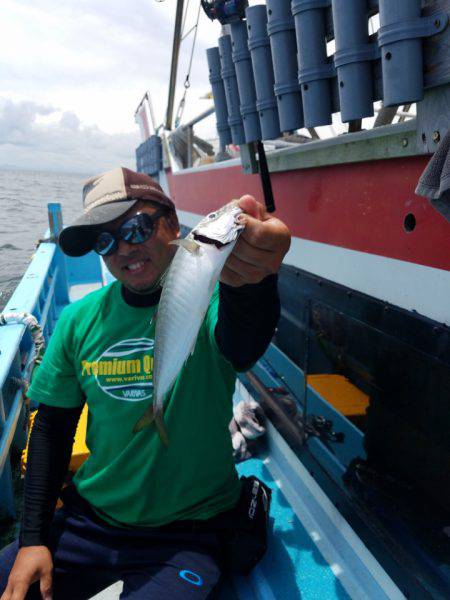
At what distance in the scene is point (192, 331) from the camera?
4.49 ft

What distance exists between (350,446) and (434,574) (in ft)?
2.77

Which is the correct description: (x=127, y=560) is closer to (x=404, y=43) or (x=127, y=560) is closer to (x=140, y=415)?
(x=140, y=415)

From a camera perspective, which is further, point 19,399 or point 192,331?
point 19,399

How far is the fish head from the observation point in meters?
1.25

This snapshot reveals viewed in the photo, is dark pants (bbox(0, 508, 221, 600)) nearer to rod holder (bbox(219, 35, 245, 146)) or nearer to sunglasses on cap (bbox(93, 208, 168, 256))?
sunglasses on cap (bbox(93, 208, 168, 256))

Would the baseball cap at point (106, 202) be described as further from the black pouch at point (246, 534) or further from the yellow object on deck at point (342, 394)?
the yellow object on deck at point (342, 394)

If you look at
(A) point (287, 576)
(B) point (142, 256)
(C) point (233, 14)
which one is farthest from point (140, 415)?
(C) point (233, 14)

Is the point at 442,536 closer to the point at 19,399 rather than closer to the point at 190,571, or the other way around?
the point at 190,571

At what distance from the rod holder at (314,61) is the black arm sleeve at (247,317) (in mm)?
1022

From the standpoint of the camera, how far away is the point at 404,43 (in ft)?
4.85

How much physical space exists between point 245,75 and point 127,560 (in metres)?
2.73

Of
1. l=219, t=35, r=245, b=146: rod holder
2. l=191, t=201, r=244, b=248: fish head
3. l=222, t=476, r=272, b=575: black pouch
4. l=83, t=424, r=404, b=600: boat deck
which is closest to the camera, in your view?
l=191, t=201, r=244, b=248: fish head

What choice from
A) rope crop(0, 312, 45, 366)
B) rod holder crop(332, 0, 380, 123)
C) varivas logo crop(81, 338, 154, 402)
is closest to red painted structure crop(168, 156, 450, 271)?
rod holder crop(332, 0, 380, 123)

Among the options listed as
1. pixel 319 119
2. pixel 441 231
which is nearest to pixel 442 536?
pixel 441 231
